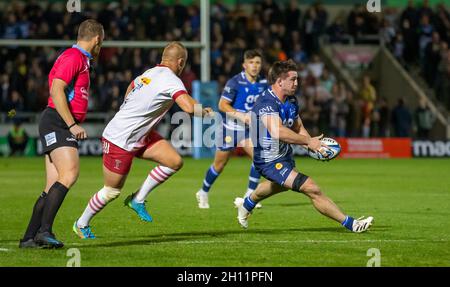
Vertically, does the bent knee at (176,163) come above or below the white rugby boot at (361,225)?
above

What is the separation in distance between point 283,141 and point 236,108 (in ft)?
16.3

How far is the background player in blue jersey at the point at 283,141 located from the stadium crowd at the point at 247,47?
19.0 metres

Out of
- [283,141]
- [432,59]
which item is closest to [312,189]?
[283,141]

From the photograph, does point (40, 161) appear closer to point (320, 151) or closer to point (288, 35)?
point (288, 35)

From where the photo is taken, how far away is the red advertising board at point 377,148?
3225 cm

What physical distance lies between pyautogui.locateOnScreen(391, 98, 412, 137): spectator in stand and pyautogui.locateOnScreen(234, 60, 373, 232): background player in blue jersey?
21095 mm

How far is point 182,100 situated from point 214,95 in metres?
19.6

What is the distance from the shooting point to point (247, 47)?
111 feet

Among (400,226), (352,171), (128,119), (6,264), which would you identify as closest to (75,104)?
(128,119)

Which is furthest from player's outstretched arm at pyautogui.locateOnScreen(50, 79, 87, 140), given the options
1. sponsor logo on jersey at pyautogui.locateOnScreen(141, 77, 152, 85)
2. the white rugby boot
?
the white rugby boot

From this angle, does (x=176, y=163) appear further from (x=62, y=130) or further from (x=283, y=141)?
(x=62, y=130)

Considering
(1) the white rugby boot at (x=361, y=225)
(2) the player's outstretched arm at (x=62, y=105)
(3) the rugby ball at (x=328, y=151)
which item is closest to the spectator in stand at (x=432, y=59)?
(3) the rugby ball at (x=328, y=151)

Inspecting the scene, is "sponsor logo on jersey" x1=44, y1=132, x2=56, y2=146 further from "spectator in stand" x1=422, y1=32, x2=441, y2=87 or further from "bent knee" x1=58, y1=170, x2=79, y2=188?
"spectator in stand" x1=422, y1=32, x2=441, y2=87

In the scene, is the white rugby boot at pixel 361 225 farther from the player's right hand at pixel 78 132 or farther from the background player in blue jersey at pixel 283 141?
the player's right hand at pixel 78 132
